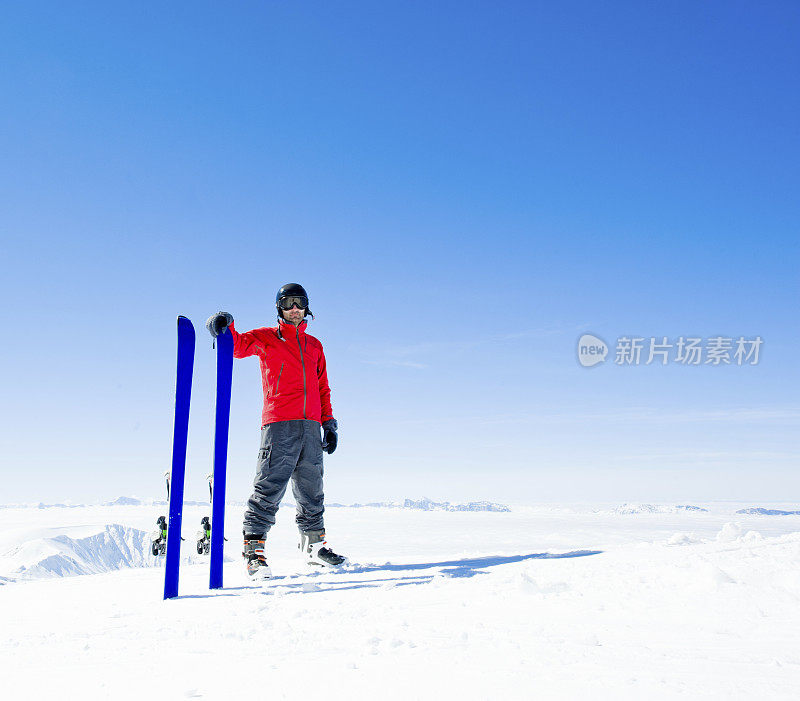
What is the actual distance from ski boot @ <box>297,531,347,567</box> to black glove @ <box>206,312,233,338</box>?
80.7 inches

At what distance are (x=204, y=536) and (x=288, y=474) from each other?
2.80 feet

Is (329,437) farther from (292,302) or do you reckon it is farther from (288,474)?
(292,302)

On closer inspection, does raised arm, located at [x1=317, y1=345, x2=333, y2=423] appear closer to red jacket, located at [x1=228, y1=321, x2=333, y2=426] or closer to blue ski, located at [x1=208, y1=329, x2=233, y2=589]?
red jacket, located at [x1=228, y1=321, x2=333, y2=426]

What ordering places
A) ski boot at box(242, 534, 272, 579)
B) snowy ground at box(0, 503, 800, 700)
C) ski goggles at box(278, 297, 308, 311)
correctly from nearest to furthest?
1. snowy ground at box(0, 503, 800, 700)
2. ski boot at box(242, 534, 272, 579)
3. ski goggles at box(278, 297, 308, 311)

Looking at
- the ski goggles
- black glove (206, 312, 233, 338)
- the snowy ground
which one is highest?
the ski goggles

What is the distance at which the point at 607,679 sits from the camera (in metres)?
1.63

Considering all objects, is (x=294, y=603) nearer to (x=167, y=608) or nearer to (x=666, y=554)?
(x=167, y=608)

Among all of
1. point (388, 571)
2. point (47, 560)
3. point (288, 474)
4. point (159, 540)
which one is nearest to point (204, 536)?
point (159, 540)

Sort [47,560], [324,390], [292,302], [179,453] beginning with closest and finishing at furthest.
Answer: [179,453] < [292,302] < [324,390] < [47,560]

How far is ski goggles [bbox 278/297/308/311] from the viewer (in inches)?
201

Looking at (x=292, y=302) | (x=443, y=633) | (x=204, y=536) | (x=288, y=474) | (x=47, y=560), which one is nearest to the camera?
(x=443, y=633)

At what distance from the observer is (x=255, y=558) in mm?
4242

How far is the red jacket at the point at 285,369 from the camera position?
15.8ft

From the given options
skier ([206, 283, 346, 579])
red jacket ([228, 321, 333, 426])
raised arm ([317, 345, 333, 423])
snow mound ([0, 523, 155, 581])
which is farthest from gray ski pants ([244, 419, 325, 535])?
snow mound ([0, 523, 155, 581])
